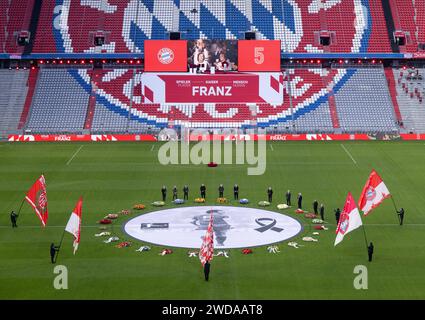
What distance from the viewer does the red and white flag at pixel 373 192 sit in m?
40.0

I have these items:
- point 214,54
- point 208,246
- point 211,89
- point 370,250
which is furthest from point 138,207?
point 214,54

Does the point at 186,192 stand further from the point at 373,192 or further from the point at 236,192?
the point at 373,192

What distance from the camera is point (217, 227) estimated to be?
4200cm

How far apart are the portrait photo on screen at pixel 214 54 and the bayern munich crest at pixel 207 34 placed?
2.67 meters

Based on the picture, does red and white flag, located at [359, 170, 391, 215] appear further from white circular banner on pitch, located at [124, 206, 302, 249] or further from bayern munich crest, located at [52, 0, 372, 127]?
bayern munich crest, located at [52, 0, 372, 127]

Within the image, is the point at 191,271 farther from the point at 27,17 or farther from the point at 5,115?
the point at 27,17

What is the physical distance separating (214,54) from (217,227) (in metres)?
42.7

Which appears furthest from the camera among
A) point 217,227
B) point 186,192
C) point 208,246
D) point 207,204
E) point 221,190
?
point 221,190

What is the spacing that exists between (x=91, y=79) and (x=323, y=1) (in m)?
29.7

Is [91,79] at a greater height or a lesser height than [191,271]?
greater

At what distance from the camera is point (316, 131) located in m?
78.0

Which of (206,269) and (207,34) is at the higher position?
(207,34)

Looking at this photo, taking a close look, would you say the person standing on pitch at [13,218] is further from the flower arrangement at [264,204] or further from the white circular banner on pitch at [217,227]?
the flower arrangement at [264,204]
